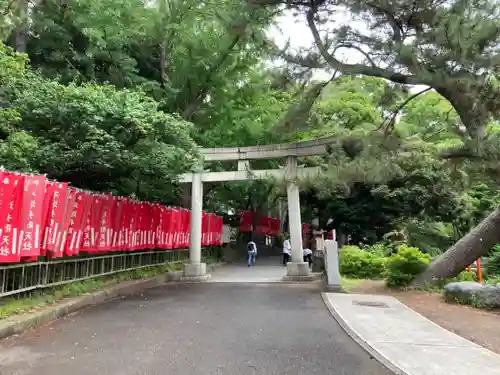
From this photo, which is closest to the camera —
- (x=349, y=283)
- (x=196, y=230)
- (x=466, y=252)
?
(x=466, y=252)

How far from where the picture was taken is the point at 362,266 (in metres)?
15.9

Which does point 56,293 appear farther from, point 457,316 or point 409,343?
point 457,316

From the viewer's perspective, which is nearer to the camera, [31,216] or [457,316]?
[31,216]

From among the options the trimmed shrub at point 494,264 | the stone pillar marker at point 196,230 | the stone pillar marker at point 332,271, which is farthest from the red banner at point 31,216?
the trimmed shrub at point 494,264

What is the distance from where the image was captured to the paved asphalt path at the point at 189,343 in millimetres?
5148

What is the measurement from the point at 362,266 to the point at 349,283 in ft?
6.14

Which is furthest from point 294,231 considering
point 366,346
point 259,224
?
point 259,224

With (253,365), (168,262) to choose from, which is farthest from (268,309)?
(168,262)

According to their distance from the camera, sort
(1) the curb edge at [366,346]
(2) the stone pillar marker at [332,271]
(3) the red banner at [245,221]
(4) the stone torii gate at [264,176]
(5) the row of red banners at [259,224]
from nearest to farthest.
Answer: (1) the curb edge at [366,346], (2) the stone pillar marker at [332,271], (4) the stone torii gate at [264,176], (3) the red banner at [245,221], (5) the row of red banners at [259,224]

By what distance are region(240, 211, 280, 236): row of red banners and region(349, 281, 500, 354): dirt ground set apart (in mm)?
17414

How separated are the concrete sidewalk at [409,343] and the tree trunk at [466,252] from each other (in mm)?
3086

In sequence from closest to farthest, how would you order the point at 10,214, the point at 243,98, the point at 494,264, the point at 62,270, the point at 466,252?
the point at 10,214
the point at 62,270
the point at 466,252
the point at 494,264
the point at 243,98

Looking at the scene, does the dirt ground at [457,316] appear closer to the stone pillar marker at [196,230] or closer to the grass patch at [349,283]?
the grass patch at [349,283]

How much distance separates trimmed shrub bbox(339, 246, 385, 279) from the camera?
1573 cm
